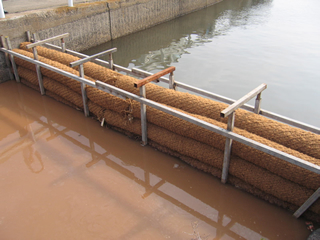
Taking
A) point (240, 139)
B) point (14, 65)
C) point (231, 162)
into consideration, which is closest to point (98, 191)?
point (231, 162)

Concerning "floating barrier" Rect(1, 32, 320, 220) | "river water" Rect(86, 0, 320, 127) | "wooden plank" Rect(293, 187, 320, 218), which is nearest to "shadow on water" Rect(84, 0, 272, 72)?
"river water" Rect(86, 0, 320, 127)

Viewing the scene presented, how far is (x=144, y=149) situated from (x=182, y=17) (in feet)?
32.9

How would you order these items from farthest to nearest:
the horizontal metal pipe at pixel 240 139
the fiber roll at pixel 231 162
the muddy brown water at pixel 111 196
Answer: the fiber roll at pixel 231 162, the muddy brown water at pixel 111 196, the horizontal metal pipe at pixel 240 139

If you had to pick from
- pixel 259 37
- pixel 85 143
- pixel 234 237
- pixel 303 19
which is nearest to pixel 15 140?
pixel 85 143

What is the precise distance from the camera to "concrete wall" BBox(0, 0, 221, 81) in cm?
619

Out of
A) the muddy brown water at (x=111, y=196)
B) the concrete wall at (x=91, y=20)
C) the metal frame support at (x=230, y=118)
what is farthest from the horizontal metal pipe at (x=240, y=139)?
the concrete wall at (x=91, y=20)

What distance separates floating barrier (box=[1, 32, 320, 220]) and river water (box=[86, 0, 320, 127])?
2589 millimetres

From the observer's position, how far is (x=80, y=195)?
3.39m

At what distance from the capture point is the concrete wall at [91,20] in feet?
20.3

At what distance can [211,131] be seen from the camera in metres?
3.54

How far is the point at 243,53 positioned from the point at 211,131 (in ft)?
19.0

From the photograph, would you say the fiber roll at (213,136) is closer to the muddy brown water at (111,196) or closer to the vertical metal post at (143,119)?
the vertical metal post at (143,119)

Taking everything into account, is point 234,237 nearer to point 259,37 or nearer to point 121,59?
point 121,59

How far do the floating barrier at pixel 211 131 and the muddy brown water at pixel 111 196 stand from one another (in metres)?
0.19
